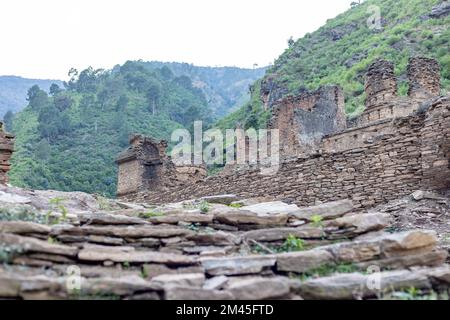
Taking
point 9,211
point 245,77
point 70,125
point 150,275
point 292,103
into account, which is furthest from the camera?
point 245,77

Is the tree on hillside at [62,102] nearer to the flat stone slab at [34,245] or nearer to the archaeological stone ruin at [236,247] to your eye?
the archaeological stone ruin at [236,247]

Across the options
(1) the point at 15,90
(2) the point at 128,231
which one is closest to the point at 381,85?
(2) the point at 128,231

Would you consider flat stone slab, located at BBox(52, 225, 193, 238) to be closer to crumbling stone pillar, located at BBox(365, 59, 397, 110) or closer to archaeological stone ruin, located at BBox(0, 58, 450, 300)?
archaeological stone ruin, located at BBox(0, 58, 450, 300)

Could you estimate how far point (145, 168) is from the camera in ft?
71.2

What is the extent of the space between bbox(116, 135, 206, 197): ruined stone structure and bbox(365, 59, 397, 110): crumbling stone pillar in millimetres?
7967

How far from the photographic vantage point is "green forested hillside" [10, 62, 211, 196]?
39.6 metres

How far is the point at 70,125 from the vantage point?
55.5 meters

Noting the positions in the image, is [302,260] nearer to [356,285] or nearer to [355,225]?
[356,285]

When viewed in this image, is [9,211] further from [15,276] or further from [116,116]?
[116,116]

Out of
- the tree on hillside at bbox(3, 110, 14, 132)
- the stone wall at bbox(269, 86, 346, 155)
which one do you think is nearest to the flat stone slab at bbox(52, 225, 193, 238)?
the stone wall at bbox(269, 86, 346, 155)

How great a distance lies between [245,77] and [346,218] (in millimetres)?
153512

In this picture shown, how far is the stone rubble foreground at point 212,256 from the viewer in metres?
4.81

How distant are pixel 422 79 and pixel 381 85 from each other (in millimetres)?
1616
